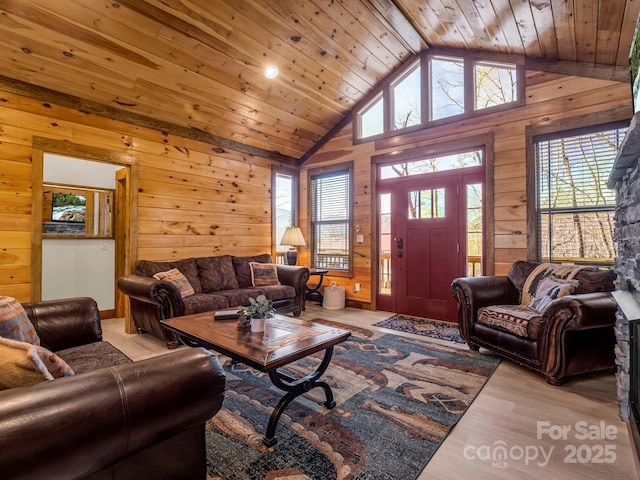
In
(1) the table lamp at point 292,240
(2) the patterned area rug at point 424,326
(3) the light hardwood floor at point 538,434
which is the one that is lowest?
(3) the light hardwood floor at point 538,434

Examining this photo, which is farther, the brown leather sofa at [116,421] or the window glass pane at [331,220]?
the window glass pane at [331,220]

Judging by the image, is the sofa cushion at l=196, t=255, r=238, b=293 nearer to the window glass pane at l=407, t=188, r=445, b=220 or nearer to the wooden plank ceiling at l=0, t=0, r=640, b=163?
the wooden plank ceiling at l=0, t=0, r=640, b=163

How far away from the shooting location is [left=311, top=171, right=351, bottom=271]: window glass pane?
17.3 ft

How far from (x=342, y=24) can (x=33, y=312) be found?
392cm

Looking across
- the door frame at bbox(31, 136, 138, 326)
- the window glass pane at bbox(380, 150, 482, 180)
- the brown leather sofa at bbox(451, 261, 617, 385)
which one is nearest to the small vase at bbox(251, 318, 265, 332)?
the brown leather sofa at bbox(451, 261, 617, 385)

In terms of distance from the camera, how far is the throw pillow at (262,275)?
4445 mm

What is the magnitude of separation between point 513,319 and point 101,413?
289cm

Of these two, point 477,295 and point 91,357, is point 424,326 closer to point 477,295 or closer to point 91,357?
point 477,295

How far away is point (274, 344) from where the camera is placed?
6.28 ft

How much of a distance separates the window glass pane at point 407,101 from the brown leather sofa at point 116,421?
4.45 meters

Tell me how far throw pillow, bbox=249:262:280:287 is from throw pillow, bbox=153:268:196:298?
95cm

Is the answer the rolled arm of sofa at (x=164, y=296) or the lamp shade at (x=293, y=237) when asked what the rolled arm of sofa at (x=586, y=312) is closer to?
the rolled arm of sofa at (x=164, y=296)

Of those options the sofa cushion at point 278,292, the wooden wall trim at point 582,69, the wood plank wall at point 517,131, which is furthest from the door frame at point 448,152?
the sofa cushion at point 278,292

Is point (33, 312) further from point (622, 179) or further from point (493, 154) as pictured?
point (493, 154)
